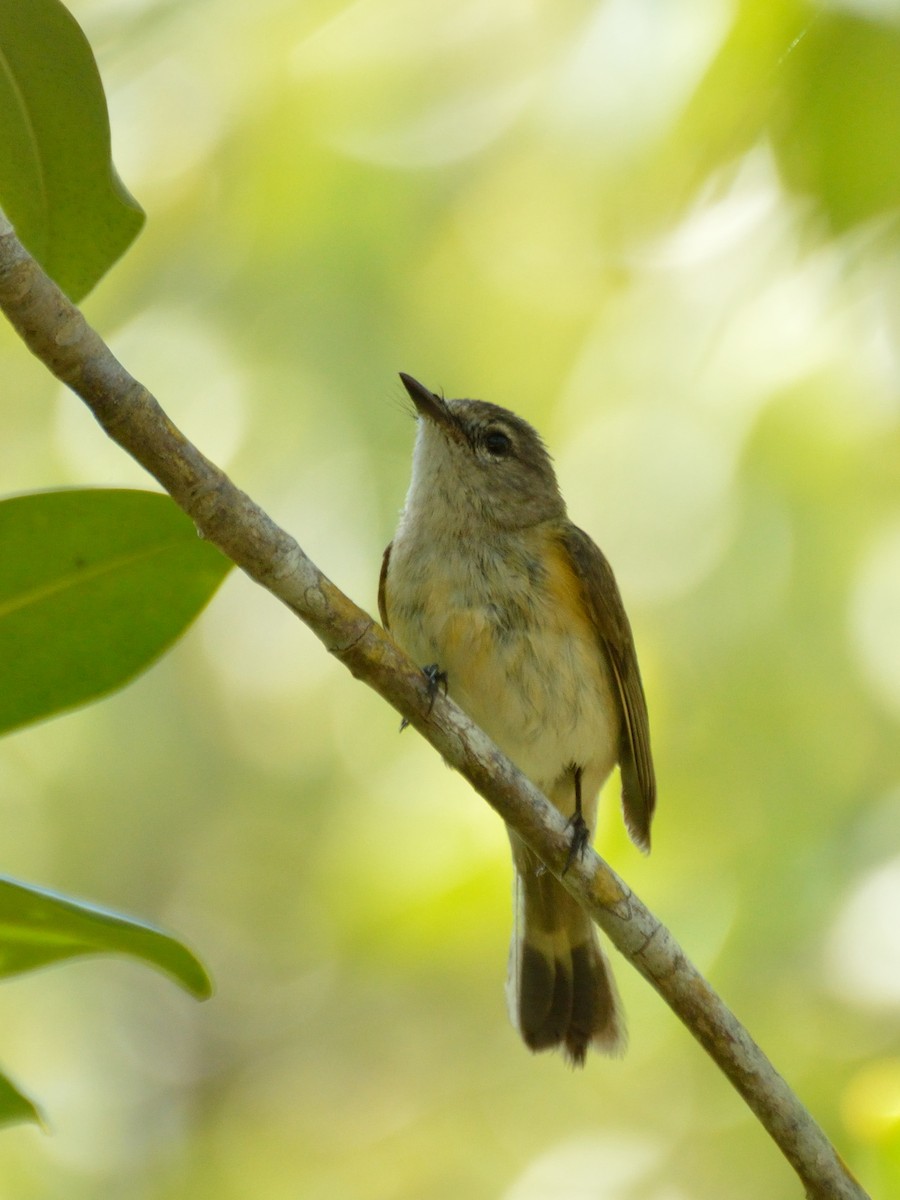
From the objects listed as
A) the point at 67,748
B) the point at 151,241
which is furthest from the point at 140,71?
the point at 67,748

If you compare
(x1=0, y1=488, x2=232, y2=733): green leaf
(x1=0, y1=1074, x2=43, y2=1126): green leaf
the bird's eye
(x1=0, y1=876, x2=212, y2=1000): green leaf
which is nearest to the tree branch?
(x1=0, y1=488, x2=232, y2=733): green leaf

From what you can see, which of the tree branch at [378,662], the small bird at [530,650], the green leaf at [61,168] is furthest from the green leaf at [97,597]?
the small bird at [530,650]

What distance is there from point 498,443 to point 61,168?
2396 mm

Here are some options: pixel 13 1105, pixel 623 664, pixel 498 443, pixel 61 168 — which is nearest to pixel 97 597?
pixel 61 168

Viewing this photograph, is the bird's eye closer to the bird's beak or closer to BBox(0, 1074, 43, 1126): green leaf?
the bird's beak

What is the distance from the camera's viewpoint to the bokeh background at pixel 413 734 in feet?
14.9

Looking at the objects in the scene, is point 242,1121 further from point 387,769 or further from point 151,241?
point 151,241

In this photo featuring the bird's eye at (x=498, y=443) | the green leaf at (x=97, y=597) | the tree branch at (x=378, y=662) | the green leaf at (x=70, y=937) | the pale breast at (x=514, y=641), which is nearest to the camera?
the tree branch at (x=378, y=662)

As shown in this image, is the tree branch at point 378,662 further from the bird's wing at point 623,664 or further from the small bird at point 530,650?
the bird's wing at point 623,664

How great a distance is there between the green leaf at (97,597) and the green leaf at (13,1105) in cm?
67

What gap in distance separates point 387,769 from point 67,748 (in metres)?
1.91

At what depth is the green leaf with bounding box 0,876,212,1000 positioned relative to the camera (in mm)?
2283

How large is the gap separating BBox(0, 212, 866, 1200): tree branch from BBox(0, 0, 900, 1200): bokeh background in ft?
5.29

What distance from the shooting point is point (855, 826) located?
473cm
